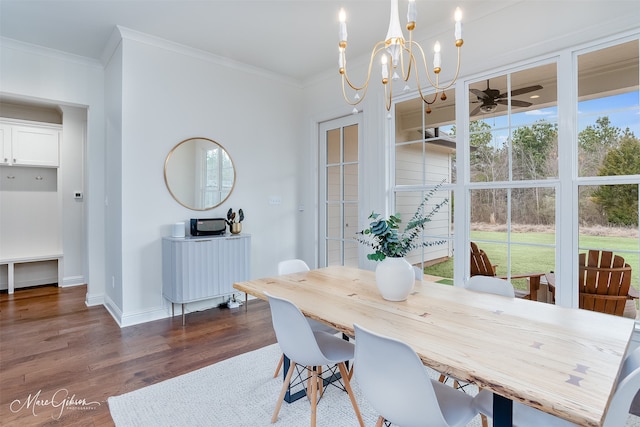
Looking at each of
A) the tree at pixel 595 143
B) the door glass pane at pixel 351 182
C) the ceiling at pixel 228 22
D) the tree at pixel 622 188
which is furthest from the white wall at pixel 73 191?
the tree at pixel 622 188

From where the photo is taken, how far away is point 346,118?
415cm

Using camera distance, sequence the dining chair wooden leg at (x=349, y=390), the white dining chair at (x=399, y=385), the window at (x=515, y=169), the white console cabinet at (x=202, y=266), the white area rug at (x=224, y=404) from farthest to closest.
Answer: the white console cabinet at (x=202, y=266) < the window at (x=515, y=169) < the white area rug at (x=224, y=404) < the dining chair wooden leg at (x=349, y=390) < the white dining chair at (x=399, y=385)

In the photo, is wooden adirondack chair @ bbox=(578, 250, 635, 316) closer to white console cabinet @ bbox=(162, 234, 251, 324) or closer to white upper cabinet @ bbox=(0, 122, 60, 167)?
white console cabinet @ bbox=(162, 234, 251, 324)

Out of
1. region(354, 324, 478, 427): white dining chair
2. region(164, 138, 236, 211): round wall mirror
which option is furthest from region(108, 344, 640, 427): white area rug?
region(164, 138, 236, 211): round wall mirror

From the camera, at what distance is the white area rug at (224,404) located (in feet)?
6.13

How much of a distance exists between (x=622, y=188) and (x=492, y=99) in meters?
1.16

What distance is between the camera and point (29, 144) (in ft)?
14.6

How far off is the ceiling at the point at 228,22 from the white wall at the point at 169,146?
10.4 inches

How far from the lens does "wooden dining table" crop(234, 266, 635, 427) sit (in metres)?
0.92

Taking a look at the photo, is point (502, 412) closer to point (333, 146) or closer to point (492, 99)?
point (492, 99)

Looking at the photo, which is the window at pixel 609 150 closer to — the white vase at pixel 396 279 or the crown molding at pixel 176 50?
the white vase at pixel 396 279

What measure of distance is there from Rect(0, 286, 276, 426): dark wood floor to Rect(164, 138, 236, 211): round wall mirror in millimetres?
1282

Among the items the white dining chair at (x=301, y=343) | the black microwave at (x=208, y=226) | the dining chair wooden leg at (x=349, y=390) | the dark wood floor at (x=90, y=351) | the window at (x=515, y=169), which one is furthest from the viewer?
the black microwave at (x=208, y=226)

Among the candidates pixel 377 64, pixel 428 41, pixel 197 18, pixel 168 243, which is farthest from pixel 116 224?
pixel 428 41
